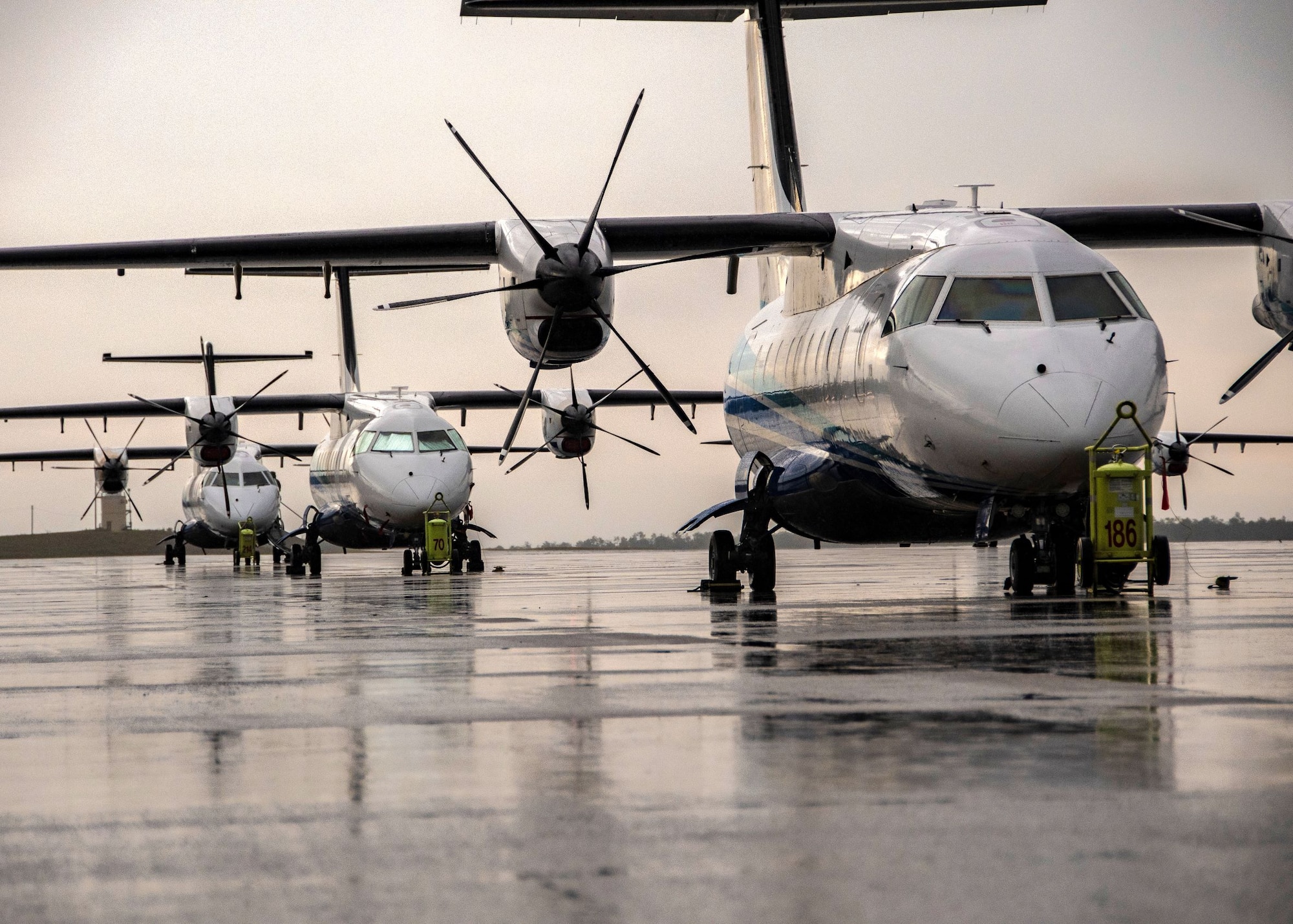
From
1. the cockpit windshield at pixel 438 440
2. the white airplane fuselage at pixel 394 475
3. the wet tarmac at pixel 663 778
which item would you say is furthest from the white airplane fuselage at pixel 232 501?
the wet tarmac at pixel 663 778

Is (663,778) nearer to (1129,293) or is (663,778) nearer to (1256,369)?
(1129,293)

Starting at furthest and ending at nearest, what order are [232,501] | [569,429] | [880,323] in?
[232,501]
[569,429]
[880,323]

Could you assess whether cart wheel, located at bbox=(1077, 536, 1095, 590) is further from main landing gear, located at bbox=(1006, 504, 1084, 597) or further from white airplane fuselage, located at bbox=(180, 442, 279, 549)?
white airplane fuselage, located at bbox=(180, 442, 279, 549)

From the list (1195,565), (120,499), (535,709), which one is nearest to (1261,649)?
(535,709)

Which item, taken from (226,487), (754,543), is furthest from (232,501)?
(754,543)

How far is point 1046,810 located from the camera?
4203 millimetres

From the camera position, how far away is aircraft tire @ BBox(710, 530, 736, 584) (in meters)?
17.4

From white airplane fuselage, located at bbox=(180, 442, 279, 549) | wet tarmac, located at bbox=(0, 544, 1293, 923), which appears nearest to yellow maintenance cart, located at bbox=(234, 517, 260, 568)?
white airplane fuselage, located at bbox=(180, 442, 279, 549)

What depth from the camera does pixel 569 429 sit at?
3222cm

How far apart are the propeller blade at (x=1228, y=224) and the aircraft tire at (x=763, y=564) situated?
5.58 meters

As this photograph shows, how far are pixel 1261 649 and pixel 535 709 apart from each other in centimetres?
431

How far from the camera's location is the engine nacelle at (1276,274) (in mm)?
17312

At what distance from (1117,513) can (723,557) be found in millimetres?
5010

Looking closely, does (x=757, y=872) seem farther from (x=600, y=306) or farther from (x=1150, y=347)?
(x=600, y=306)
